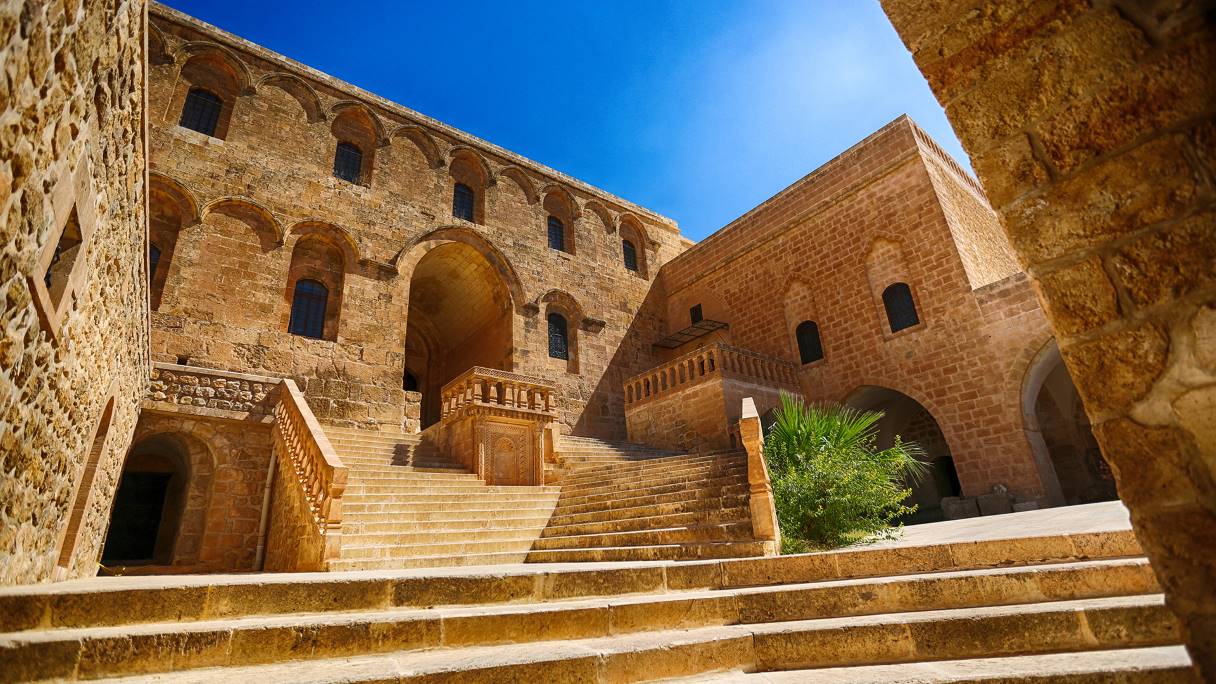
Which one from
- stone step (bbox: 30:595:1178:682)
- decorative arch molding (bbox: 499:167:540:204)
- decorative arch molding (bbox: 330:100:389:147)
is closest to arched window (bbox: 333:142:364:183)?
decorative arch molding (bbox: 330:100:389:147)

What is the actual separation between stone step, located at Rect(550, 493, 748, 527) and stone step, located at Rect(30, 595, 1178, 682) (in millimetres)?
3691

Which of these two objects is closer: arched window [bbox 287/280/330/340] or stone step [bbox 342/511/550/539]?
stone step [bbox 342/511/550/539]

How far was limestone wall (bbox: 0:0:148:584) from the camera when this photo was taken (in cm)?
210

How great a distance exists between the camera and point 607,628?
295 centimetres

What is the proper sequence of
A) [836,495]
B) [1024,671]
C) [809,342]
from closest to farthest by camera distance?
[1024,671] → [836,495] → [809,342]

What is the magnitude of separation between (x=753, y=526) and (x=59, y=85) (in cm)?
588

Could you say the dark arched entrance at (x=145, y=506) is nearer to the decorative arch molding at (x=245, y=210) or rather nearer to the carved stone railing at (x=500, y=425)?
the decorative arch molding at (x=245, y=210)

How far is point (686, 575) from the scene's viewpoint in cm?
394

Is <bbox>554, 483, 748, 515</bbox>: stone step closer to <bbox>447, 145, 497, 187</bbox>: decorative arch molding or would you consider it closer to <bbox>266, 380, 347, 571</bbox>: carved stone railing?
<bbox>266, 380, 347, 571</bbox>: carved stone railing

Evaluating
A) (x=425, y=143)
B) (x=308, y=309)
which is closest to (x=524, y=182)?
(x=425, y=143)

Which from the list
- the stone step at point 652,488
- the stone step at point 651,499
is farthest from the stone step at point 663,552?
the stone step at point 652,488

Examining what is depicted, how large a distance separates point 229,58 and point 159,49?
1.40 meters

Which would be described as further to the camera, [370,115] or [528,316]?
[528,316]

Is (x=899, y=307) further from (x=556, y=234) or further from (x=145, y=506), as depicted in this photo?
(x=145, y=506)
